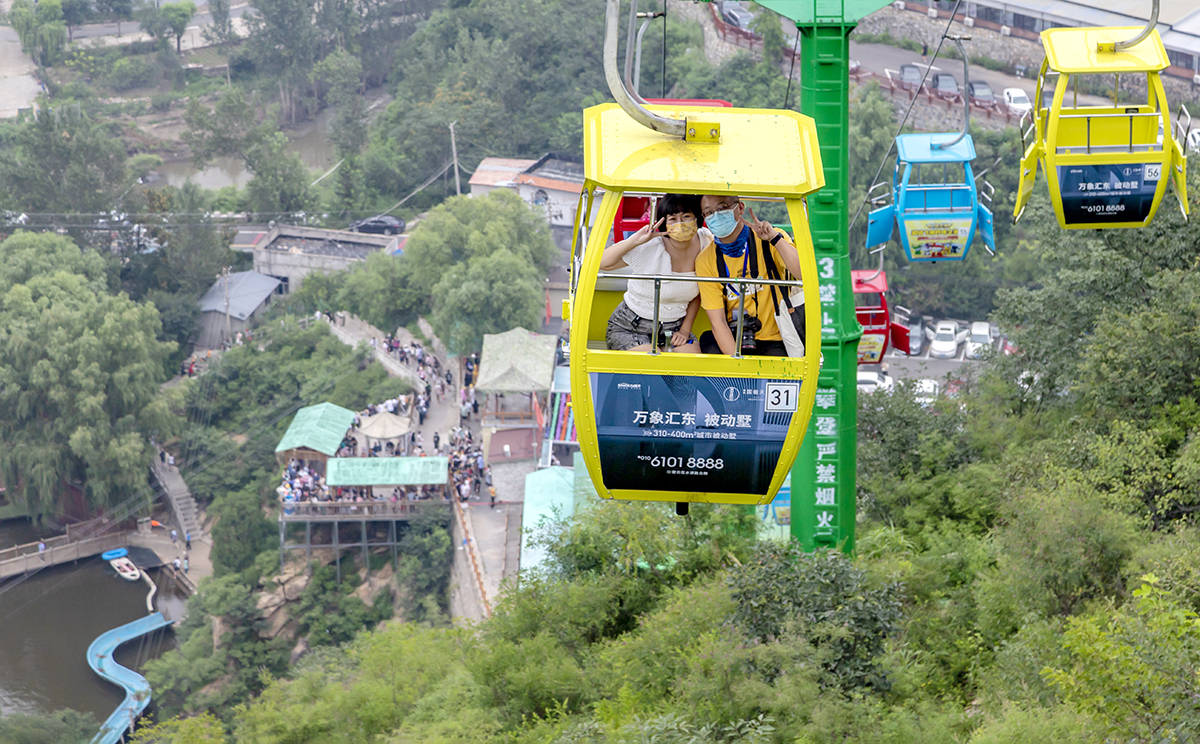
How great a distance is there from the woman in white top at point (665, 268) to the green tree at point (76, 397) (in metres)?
35.3

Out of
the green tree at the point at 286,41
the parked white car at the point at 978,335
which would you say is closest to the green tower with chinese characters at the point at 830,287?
the parked white car at the point at 978,335

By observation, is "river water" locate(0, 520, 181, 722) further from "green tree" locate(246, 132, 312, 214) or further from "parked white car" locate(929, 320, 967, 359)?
"parked white car" locate(929, 320, 967, 359)

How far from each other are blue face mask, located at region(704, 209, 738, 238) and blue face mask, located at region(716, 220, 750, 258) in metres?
0.10

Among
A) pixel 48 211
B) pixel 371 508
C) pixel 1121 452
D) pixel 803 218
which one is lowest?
pixel 371 508

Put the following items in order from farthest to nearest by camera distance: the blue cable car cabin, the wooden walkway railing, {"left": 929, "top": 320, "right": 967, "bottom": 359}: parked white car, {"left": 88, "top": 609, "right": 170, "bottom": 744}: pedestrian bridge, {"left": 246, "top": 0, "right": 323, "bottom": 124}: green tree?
{"left": 246, "top": 0, "right": 323, "bottom": 124}: green tree, {"left": 929, "top": 320, "right": 967, "bottom": 359}: parked white car, the wooden walkway railing, {"left": 88, "top": 609, "right": 170, "bottom": 744}: pedestrian bridge, the blue cable car cabin

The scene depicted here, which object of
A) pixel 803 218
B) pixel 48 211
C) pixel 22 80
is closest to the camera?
pixel 803 218

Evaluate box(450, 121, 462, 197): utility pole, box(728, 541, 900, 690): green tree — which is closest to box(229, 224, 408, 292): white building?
box(450, 121, 462, 197): utility pole

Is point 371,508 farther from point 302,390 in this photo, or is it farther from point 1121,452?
point 1121,452

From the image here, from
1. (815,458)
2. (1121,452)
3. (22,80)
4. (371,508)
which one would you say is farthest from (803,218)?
(22,80)

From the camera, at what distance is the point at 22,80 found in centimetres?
7394

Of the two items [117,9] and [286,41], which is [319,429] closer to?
[286,41]

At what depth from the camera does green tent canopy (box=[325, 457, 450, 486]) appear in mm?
35188

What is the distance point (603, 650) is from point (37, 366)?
30.1m

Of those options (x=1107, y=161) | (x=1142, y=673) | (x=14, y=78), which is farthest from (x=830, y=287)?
(x=14, y=78)
